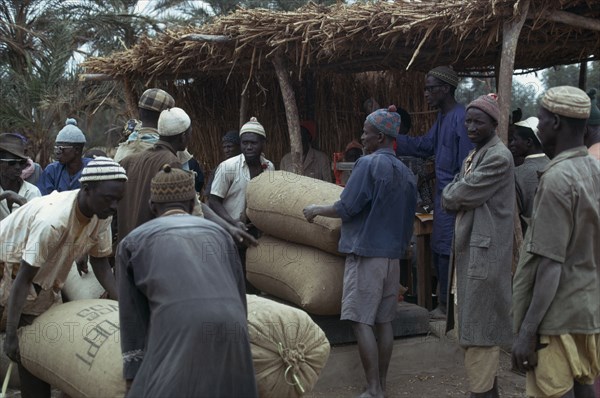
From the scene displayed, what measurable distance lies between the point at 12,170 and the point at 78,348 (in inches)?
98.9

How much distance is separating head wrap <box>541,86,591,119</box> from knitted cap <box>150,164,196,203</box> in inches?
67.9

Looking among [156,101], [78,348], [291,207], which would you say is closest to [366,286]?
[291,207]

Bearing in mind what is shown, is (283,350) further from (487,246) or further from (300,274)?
(300,274)

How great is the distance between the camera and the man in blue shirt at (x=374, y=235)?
5059 mm

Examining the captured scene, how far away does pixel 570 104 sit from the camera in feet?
11.7

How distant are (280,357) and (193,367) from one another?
3.03 ft

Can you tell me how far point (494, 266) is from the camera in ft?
15.2

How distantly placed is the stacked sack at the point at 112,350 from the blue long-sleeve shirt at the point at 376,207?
1218 millimetres

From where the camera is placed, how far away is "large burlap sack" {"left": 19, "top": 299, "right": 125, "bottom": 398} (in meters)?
3.65

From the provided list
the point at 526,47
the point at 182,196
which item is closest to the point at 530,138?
→ the point at 526,47

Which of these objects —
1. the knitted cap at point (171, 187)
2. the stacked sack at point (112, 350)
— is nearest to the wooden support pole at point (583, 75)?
the stacked sack at point (112, 350)

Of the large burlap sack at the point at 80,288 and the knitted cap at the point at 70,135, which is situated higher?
the knitted cap at the point at 70,135

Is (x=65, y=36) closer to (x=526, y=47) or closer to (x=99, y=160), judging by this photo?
(x=526, y=47)

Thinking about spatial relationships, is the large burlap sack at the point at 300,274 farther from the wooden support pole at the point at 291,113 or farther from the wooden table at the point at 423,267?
the wooden table at the point at 423,267
